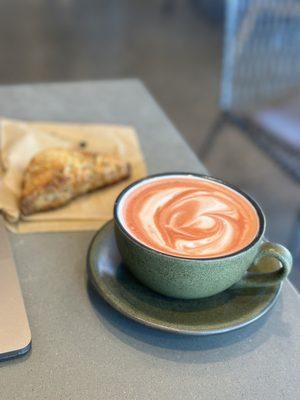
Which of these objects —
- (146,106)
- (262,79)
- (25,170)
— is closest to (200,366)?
(25,170)

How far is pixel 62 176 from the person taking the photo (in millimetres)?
658

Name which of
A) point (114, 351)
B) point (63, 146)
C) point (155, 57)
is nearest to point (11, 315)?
point (114, 351)

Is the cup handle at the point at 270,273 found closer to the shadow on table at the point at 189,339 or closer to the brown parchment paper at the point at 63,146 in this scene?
the shadow on table at the point at 189,339

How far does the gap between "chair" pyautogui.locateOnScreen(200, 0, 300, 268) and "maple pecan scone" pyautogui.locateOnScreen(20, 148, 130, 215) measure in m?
0.65

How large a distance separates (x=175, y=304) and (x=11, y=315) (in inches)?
6.0

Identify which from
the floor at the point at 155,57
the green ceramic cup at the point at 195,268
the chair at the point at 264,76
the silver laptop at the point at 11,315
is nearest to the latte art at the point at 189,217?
the green ceramic cup at the point at 195,268

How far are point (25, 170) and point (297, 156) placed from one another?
2.39 ft

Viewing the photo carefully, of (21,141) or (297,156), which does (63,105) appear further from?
(297,156)

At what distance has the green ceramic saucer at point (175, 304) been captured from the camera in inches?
18.6

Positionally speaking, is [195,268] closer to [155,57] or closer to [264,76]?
[264,76]

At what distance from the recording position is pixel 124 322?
50cm

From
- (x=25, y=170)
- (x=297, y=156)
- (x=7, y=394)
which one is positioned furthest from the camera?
(x=297, y=156)

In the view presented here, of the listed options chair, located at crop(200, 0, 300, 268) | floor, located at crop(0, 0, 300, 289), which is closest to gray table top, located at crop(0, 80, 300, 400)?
chair, located at crop(200, 0, 300, 268)

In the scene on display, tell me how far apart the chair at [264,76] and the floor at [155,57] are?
34 centimetres
